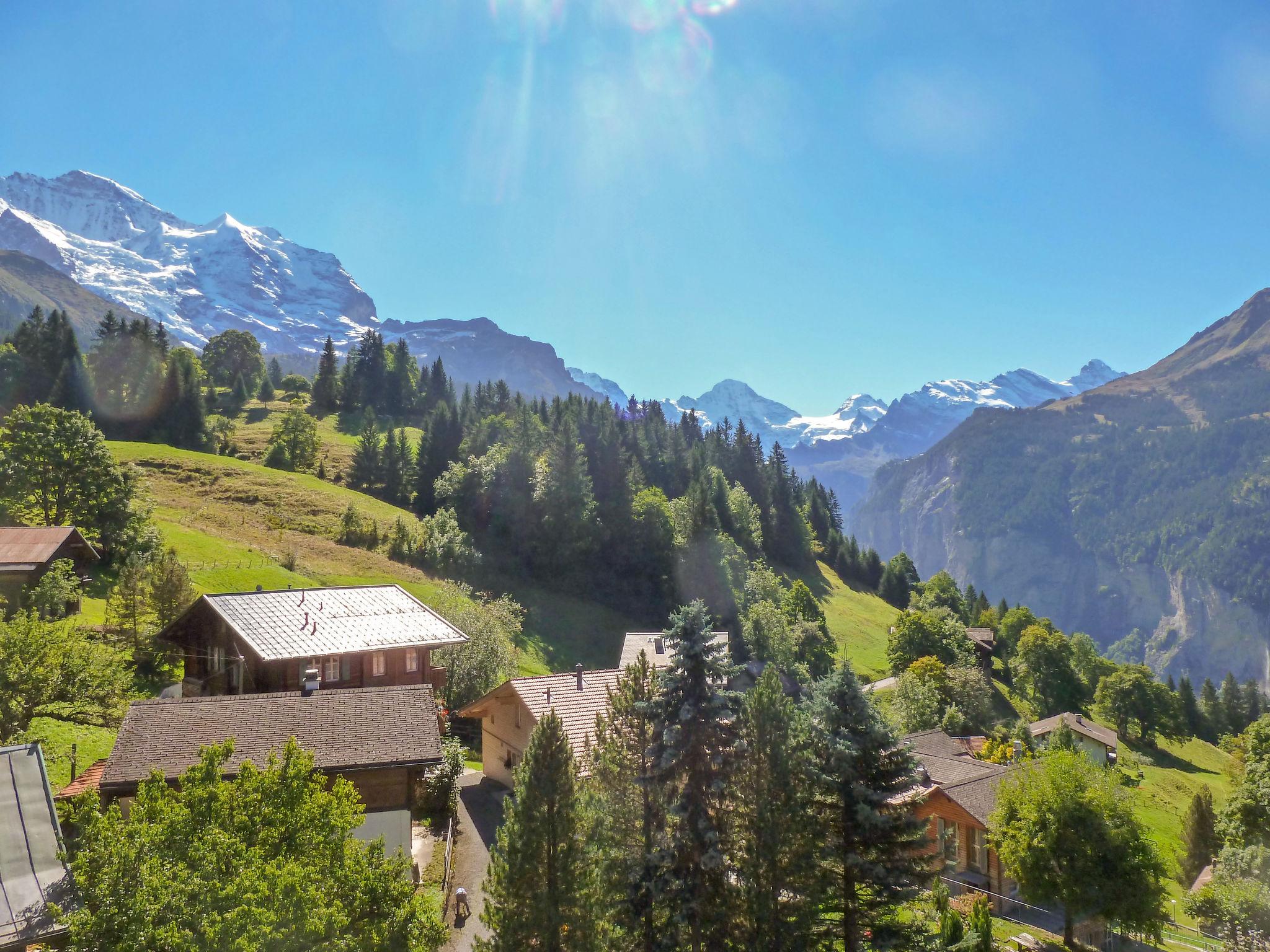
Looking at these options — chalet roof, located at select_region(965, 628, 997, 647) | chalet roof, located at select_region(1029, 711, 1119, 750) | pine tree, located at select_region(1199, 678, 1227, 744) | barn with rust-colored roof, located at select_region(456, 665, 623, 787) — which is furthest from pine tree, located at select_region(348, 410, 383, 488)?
pine tree, located at select_region(1199, 678, 1227, 744)

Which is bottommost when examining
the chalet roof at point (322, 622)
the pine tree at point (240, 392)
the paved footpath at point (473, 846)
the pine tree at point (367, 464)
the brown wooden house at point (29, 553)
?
the paved footpath at point (473, 846)

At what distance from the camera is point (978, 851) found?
37.5m

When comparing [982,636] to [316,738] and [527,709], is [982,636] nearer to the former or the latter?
[527,709]

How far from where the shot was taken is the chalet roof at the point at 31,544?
36.5 m

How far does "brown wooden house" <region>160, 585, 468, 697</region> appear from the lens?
32.0 metres

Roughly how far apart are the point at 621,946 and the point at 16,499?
56.2 m

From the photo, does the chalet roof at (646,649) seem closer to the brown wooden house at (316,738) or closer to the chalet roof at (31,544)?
the brown wooden house at (316,738)

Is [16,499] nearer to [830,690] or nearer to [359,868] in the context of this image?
[359,868]

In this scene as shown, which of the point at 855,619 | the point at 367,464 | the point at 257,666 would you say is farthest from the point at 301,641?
the point at 855,619

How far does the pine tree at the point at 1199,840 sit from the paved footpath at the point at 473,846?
4607 cm

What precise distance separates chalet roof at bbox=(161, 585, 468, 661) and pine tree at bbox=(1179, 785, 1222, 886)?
49.8 meters

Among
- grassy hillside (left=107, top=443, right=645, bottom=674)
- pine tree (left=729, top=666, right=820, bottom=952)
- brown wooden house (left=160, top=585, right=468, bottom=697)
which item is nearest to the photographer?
pine tree (left=729, top=666, right=820, bottom=952)

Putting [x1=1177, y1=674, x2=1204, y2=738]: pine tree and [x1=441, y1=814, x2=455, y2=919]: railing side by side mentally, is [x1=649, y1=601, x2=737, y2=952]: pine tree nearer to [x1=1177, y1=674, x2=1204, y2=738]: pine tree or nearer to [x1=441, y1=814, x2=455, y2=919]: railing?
[x1=441, y1=814, x2=455, y2=919]: railing

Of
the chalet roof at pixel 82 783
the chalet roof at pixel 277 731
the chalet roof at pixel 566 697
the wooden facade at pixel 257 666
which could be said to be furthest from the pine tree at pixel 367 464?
the chalet roof at pixel 277 731
